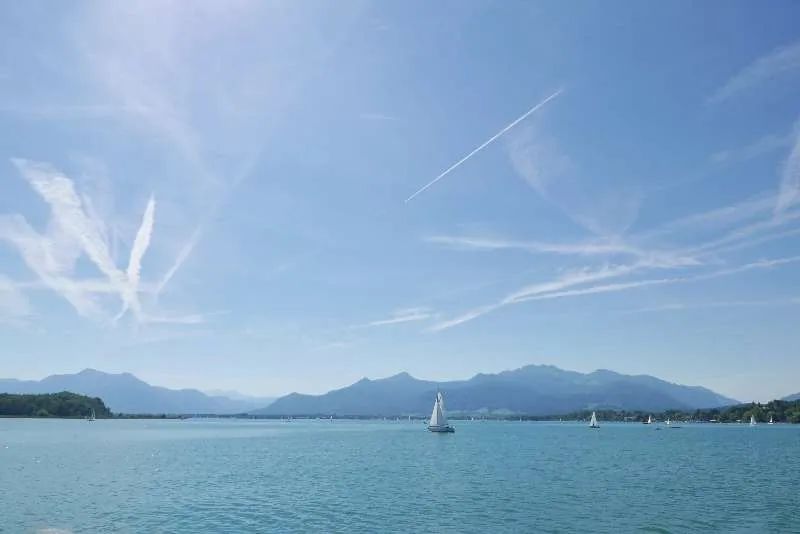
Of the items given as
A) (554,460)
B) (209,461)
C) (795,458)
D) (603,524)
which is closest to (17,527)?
(603,524)

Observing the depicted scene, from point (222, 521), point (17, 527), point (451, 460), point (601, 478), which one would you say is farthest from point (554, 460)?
point (17, 527)

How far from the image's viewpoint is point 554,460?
10925 cm

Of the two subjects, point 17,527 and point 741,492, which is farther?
point 741,492

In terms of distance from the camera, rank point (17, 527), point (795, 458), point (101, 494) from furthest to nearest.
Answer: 1. point (795, 458)
2. point (101, 494)
3. point (17, 527)

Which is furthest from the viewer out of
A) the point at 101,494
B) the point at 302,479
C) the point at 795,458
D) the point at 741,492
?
the point at 795,458

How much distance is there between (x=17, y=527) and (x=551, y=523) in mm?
41993

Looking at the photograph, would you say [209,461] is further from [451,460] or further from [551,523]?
[551,523]

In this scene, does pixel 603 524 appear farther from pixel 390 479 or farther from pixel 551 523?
pixel 390 479

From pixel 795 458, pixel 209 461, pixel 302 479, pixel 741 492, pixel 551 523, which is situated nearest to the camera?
pixel 551 523

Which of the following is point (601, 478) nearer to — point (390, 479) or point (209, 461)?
point (390, 479)

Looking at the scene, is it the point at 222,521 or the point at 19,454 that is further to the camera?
the point at 19,454

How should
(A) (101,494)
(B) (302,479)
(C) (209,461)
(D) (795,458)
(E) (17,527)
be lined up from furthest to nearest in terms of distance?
(D) (795,458), (C) (209,461), (B) (302,479), (A) (101,494), (E) (17,527)

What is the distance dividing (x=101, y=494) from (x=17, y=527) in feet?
57.5

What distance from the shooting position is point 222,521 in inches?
1879
